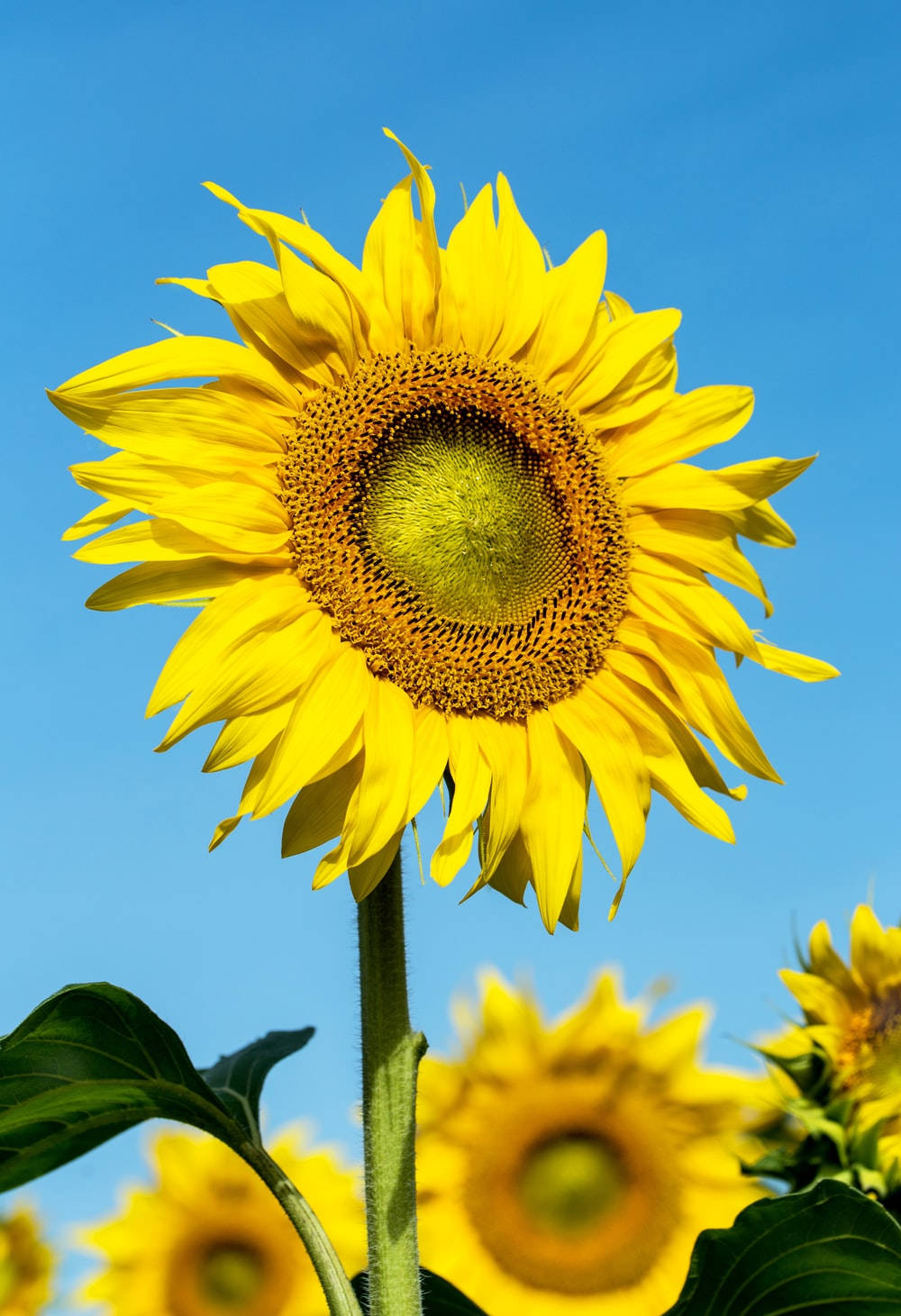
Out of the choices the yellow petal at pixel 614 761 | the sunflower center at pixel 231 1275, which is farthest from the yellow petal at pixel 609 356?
the sunflower center at pixel 231 1275

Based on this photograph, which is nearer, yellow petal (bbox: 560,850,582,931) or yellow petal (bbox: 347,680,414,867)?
yellow petal (bbox: 347,680,414,867)

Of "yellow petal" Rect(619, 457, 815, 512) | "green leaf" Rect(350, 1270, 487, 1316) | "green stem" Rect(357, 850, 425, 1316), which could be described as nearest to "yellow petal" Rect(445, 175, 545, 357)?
"yellow petal" Rect(619, 457, 815, 512)

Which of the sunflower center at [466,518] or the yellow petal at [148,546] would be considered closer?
the yellow petal at [148,546]

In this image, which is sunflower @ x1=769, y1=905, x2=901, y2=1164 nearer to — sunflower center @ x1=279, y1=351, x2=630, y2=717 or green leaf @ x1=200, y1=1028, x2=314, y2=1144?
green leaf @ x1=200, y1=1028, x2=314, y2=1144

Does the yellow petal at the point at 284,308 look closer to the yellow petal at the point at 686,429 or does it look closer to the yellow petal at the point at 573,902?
the yellow petal at the point at 686,429

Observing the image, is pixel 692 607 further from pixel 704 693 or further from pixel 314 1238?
pixel 314 1238

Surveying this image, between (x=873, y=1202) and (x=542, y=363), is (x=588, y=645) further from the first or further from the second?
(x=873, y=1202)
